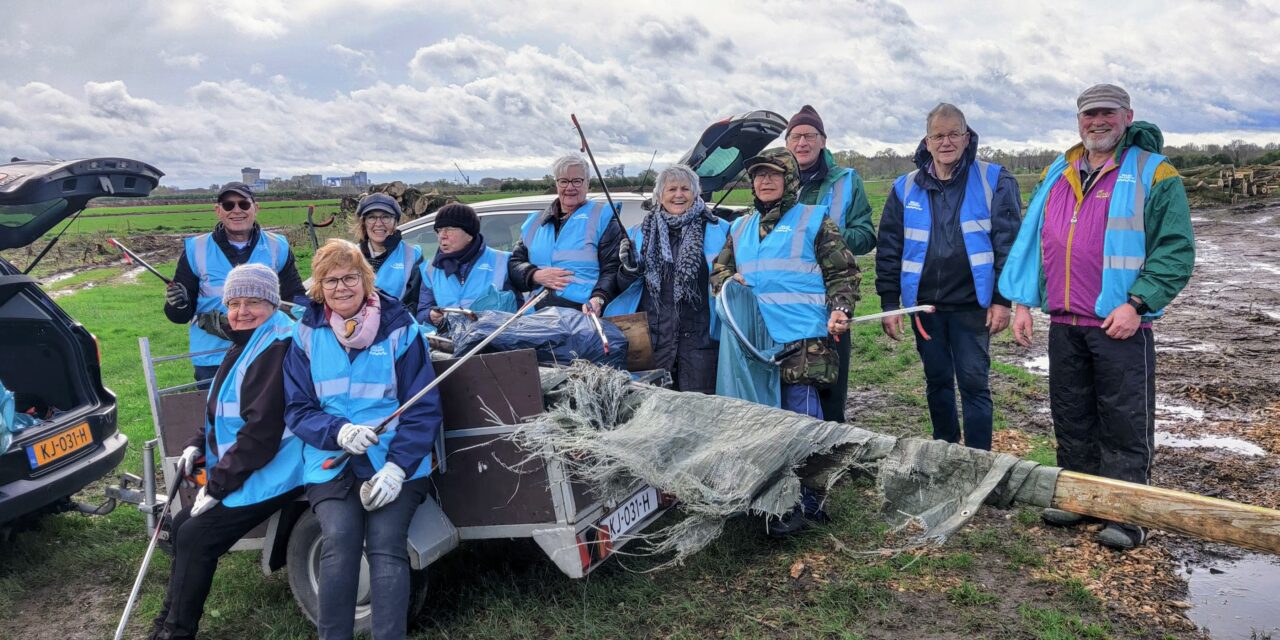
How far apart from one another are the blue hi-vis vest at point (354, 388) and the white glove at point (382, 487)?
0.35 ft

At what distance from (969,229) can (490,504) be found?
8.78ft

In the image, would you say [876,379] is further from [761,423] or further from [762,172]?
[761,423]

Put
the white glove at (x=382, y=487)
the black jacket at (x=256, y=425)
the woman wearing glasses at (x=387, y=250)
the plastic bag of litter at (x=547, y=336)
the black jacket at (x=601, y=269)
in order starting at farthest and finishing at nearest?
the woman wearing glasses at (x=387, y=250) → the black jacket at (x=601, y=269) → the plastic bag of litter at (x=547, y=336) → the black jacket at (x=256, y=425) → the white glove at (x=382, y=487)

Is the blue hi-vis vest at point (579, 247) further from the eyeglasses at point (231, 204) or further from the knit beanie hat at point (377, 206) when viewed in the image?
the eyeglasses at point (231, 204)

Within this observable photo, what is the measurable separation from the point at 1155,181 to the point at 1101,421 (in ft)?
3.55

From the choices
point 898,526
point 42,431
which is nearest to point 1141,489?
point 898,526

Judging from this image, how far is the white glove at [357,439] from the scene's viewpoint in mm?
3008

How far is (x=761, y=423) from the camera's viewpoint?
281cm

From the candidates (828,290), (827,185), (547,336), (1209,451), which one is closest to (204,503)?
(547,336)

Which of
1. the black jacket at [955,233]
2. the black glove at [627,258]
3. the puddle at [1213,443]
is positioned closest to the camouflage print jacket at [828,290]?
the black jacket at [955,233]

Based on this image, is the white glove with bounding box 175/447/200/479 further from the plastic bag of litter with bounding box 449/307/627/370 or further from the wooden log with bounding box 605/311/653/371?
the wooden log with bounding box 605/311/653/371

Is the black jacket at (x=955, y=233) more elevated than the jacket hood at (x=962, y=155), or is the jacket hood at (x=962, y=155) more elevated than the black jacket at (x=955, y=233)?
the jacket hood at (x=962, y=155)

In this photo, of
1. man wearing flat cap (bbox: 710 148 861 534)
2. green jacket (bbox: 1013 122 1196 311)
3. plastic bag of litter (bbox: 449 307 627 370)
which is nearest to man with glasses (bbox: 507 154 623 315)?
plastic bag of litter (bbox: 449 307 627 370)

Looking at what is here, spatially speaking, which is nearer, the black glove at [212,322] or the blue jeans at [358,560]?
the blue jeans at [358,560]
